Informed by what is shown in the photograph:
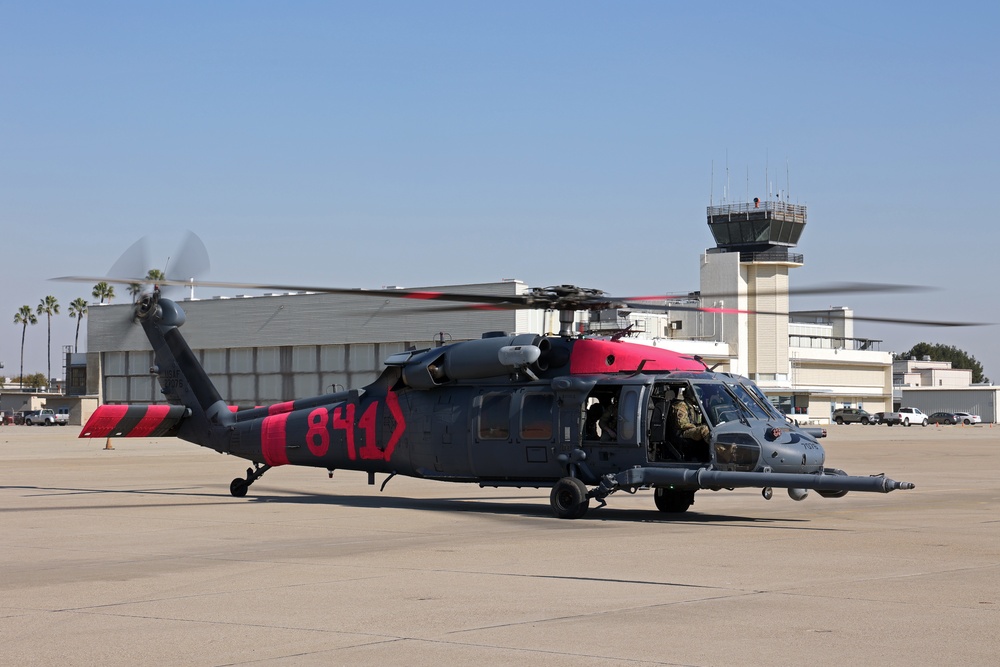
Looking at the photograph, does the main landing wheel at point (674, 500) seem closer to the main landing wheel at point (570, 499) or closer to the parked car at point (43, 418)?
the main landing wheel at point (570, 499)

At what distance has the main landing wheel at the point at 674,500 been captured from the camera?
20.4 meters

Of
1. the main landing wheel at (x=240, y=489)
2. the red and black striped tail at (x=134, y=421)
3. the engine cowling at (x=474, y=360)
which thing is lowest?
the main landing wheel at (x=240, y=489)

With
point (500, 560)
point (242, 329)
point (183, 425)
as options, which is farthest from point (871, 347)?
point (500, 560)

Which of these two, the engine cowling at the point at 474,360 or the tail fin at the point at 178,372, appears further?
the tail fin at the point at 178,372

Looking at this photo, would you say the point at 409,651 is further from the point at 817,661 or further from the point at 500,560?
the point at 500,560

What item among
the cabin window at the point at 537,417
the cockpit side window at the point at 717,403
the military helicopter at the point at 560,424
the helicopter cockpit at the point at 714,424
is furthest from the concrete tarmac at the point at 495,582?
the cockpit side window at the point at 717,403

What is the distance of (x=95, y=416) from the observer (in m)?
24.0

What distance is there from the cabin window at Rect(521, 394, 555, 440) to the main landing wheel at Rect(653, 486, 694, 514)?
2155 millimetres

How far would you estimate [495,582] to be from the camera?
12094 mm

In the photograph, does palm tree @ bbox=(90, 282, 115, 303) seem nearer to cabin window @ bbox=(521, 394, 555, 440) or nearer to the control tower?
the control tower

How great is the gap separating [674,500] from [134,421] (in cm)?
1114

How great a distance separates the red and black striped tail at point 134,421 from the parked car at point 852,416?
91.5m

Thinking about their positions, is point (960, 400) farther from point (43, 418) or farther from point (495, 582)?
point (495, 582)

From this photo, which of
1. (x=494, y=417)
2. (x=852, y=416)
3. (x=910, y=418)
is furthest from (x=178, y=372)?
(x=910, y=418)
